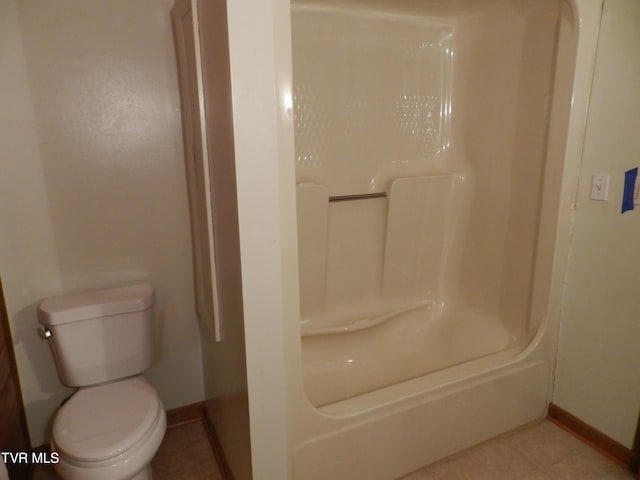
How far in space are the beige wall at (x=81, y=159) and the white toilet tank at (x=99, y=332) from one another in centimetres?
17

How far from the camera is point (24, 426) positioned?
1686mm

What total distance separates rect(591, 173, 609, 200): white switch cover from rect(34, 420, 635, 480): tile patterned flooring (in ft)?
3.72

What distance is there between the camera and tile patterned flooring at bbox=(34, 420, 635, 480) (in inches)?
66.6

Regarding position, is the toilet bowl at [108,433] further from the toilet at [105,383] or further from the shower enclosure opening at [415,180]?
the shower enclosure opening at [415,180]

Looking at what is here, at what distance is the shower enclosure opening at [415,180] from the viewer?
1.92m

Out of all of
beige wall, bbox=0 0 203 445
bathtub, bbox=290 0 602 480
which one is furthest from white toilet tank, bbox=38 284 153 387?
bathtub, bbox=290 0 602 480

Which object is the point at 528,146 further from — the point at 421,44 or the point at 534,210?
Result: the point at 421,44

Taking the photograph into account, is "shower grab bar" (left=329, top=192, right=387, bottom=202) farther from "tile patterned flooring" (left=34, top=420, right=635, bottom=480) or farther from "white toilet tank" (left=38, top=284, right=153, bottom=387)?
"tile patterned flooring" (left=34, top=420, right=635, bottom=480)

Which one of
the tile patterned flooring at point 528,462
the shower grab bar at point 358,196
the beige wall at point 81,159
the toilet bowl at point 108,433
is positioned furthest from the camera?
the shower grab bar at point 358,196

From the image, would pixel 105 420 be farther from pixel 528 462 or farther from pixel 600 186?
pixel 600 186

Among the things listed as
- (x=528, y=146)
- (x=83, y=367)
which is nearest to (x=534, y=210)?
(x=528, y=146)

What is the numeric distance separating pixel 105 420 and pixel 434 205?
1.81 metres

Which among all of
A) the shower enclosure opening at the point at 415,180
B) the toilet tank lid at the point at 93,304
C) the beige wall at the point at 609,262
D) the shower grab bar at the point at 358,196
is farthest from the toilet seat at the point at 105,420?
the beige wall at the point at 609,262

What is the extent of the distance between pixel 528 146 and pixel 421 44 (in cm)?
77
